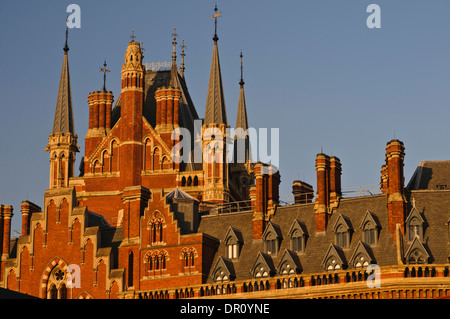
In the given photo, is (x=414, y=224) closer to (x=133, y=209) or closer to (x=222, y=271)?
(x=222, y=271)

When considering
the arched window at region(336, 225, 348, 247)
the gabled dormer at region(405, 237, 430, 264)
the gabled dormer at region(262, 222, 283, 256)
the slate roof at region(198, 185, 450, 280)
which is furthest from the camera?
the gabled dormer at region(262, 222, 283, 256)

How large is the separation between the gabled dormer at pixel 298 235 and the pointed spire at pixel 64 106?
28666 mm

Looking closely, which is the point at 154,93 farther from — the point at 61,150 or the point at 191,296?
the point at 191,296

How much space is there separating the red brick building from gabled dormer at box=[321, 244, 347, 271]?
7 cm

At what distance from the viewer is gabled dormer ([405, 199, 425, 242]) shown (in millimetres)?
100000

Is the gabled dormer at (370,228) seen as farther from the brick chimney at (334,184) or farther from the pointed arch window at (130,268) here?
the pointed arch window at (130,268)

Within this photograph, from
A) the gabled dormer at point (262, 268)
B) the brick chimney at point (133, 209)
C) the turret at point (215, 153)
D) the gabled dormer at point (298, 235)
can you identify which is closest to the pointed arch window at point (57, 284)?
the brick chimney at point (133, 209)

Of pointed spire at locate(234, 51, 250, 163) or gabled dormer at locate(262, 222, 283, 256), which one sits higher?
pointed spire at locate(234, 51, 250, 163)

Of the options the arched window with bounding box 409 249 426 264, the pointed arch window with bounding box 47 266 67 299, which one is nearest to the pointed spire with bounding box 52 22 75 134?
the pointed arch window with bounding box 47 266 67 299

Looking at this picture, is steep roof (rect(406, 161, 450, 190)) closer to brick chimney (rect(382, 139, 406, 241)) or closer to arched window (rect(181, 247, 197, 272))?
brick chimney (rect(382, 139, 406, 241))

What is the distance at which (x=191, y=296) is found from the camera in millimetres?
104250

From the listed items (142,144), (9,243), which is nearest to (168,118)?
(142,144)

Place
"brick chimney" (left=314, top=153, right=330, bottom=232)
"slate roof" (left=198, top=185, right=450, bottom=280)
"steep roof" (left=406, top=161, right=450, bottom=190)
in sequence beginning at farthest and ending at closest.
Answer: "steep roof" (left=406, top=161, right=450, bottom=190) < "brick chimney" (left=314, top=153, right=330, bottom=232) < "slate roof" (left=198, top=185, right=450, bottom=280)

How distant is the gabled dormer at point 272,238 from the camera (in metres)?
106
